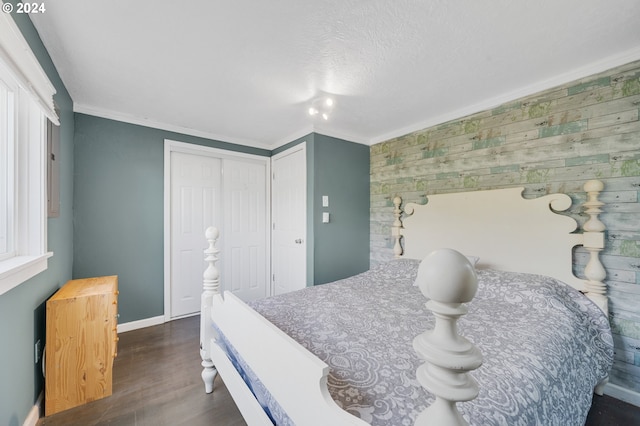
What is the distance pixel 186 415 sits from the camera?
157 cm

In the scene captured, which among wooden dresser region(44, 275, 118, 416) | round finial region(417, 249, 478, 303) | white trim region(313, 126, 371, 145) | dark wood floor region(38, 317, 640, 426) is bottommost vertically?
dark wood floor region(38, 317, 640, 426)

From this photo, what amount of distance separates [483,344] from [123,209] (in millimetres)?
3344

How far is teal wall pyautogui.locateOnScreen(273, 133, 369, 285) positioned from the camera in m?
3.01

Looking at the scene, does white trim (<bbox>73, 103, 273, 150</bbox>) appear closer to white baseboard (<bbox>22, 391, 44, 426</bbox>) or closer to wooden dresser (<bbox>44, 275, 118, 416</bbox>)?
wooden dresser (<bbox>44, 275, 118, 416</bbox>)

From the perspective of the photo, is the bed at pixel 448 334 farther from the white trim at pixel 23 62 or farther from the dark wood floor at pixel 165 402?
the white trim at pixel 23 62

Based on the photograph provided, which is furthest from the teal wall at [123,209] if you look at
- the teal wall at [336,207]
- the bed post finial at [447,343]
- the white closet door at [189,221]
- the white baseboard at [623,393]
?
the white baseboard at [623,393]

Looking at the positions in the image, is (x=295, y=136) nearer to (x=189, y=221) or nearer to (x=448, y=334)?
(x=189, y=221)

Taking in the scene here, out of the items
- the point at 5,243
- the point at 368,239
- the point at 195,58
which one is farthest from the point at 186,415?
the point at 368,239

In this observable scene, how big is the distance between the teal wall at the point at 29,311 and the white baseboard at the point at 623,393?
3562mm

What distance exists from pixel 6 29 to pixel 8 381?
5.36 ft

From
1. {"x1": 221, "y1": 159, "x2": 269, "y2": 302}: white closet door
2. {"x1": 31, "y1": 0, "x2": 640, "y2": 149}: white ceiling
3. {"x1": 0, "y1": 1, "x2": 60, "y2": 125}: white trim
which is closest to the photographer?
{"x1": 0, "y1": 1, "x2": 60, "y2": 125}: white trim

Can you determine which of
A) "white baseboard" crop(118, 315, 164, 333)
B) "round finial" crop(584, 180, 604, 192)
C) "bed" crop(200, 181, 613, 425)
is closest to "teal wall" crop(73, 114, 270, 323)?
"white baseboard" crop(118, 315, 164, 333)

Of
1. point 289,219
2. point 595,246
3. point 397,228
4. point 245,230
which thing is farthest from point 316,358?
point 245,230

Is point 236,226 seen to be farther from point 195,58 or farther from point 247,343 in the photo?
point 247,343
